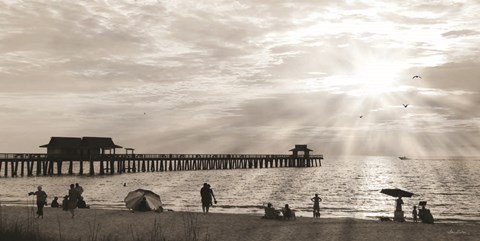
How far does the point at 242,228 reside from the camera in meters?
18.7

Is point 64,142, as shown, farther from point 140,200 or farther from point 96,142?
point 140,200

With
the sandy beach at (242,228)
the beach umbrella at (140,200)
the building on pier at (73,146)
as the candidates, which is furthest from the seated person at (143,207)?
the building on pier at (73,146)

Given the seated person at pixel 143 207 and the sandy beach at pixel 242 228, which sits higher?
the seated person at pixel 143 207

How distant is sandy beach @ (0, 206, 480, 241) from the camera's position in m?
16.9

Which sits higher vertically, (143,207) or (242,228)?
(143,207)

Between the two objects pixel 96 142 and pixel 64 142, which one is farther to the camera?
pixel 96 142

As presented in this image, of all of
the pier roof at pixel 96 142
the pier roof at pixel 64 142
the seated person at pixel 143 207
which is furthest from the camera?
the pier roof at pixel 96 142

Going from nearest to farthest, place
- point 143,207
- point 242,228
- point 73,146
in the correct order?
point 242,228, point 143,207, point 73,146

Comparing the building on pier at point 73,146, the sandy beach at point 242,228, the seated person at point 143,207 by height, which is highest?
the building on pier at point 73,146

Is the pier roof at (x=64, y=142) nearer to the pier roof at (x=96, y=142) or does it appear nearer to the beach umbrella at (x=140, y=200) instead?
the pier roof at (x=96, y=142)

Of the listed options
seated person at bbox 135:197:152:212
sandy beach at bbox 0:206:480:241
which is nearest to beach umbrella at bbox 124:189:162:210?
seated person at bbox 135:197:152:212

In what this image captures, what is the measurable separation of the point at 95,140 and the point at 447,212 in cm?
5276

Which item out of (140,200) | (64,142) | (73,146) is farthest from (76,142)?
(140,200)

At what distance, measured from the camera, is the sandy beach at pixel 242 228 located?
55.3ft
